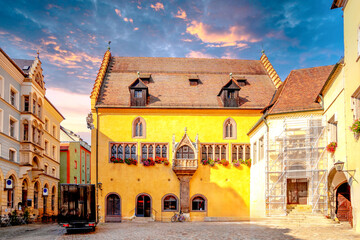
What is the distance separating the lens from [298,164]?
90.8 ft

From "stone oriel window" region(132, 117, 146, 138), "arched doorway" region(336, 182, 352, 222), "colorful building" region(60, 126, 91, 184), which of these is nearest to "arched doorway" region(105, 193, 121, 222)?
"stone oriel window" region(132, 117, 146, 138)

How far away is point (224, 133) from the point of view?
3531 centimetres

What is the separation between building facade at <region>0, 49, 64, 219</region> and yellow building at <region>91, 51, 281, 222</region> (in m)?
5.23

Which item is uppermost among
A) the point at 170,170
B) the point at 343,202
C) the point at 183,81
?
the point at 183,81

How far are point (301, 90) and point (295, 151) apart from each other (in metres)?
4.35

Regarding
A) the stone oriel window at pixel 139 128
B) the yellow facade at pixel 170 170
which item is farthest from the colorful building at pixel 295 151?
the stone oriel window at pixel 139 128

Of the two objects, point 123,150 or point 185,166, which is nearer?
point 185,166

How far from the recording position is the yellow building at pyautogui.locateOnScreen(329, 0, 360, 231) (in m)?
17.8

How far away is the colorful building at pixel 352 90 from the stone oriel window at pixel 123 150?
1867cm

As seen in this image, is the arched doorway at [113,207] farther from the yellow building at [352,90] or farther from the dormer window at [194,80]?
the yellow building at [352,90]

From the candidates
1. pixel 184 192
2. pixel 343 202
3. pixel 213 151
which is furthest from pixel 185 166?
pixel 343 202

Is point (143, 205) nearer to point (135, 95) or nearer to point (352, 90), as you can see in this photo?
point (135, 95)

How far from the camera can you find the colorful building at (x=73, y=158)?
172ft

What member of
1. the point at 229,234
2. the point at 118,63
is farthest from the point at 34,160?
the point at 229,234
